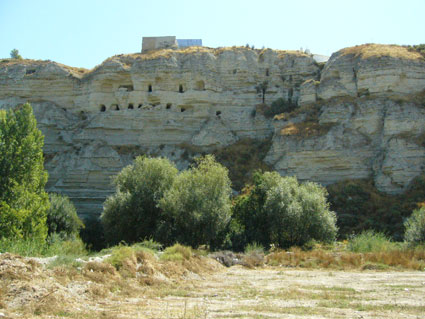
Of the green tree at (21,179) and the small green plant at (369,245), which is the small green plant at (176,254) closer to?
the green tree at (21,179)

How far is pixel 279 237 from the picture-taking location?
24938mm

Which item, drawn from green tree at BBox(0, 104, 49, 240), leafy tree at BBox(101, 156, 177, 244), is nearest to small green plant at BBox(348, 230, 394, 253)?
leafy tree at BBox(101, 156, 177, 244)

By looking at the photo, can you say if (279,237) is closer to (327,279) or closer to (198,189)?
(198,189)

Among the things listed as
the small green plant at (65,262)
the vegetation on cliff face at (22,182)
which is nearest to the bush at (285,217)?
the vegetation on cliff face at (22,182)

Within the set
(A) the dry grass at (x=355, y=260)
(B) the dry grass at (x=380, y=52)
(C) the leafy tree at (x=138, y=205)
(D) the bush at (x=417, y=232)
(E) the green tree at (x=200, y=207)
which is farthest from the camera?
(B) the dry grass at (x=380, y=52)

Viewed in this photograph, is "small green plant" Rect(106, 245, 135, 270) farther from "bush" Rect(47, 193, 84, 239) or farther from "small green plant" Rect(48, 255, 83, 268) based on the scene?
"bush" Rect(47, 193, 84, 239)

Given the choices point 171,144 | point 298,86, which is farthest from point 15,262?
point 298,86

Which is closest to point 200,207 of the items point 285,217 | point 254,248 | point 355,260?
point 254,248

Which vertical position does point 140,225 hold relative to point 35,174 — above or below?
below

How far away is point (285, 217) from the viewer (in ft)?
80.6

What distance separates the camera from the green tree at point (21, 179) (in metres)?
20.1

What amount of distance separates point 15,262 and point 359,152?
29049 mm

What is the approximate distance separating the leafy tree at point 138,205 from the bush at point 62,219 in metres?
2.84

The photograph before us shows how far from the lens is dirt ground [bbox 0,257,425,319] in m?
8.34
